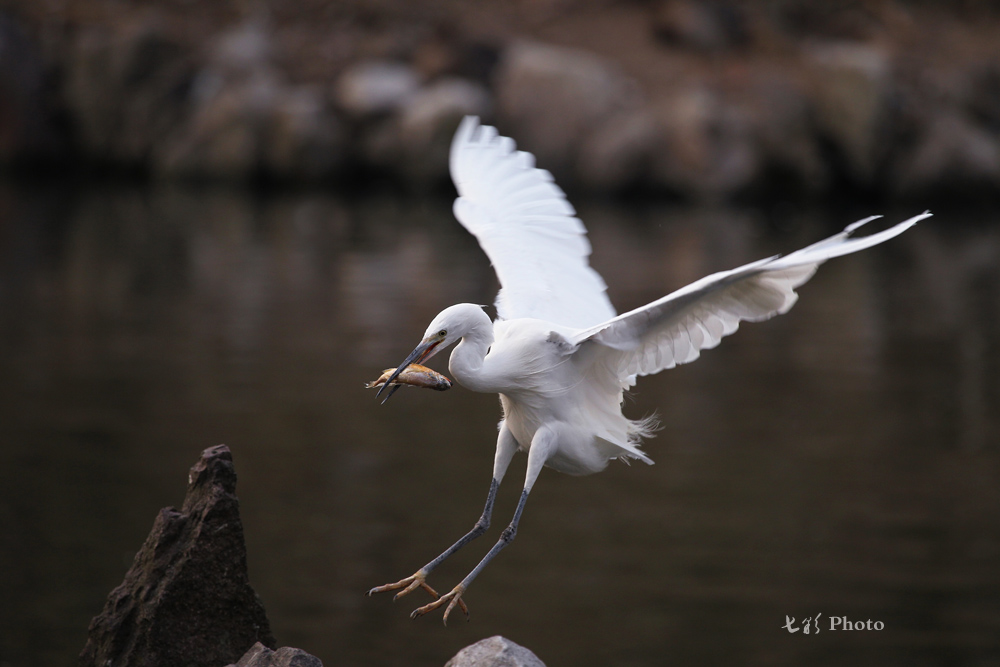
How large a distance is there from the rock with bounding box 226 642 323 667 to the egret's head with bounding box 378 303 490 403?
1120 millimetres

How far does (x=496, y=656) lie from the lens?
16.4ft

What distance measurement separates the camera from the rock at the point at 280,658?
16.3 ft

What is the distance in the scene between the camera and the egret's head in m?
5.29

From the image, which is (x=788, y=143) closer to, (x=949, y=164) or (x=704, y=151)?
(x=704, y=151)

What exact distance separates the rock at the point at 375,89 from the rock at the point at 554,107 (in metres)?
2.48

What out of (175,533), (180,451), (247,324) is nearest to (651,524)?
(180,451)

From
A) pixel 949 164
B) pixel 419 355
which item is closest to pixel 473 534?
pixel 419 355

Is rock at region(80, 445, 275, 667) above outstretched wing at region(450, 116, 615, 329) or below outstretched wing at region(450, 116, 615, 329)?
below

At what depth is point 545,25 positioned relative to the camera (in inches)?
1420

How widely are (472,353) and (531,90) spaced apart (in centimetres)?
2501

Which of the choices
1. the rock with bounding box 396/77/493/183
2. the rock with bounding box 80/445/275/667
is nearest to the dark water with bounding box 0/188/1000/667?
the rock with bounding box 80/445/275/667

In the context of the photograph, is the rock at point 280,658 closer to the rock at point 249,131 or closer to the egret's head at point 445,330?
the egret's head at point 445,330

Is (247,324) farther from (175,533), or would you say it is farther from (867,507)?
(175,533)

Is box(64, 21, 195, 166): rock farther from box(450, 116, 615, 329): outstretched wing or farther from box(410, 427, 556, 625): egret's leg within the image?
box(410, 427, 556, 625): egret's leg
